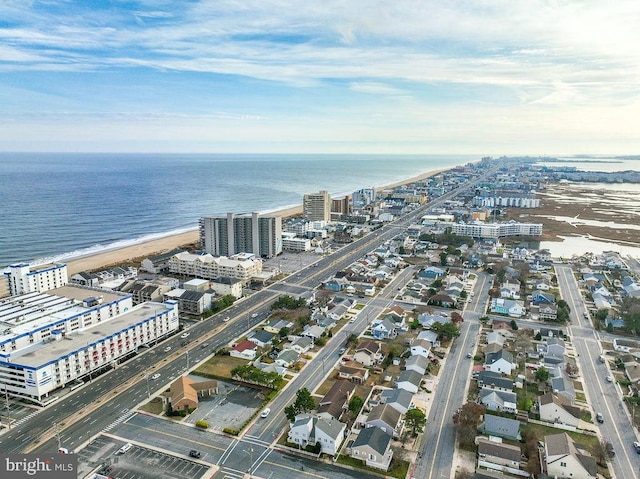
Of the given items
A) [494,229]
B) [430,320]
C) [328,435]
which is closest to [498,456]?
[328,435]

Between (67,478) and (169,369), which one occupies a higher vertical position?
(67,478)

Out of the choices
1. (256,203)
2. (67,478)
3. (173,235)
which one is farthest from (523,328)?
(256,203)

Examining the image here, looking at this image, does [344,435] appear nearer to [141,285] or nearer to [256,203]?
[141,285]

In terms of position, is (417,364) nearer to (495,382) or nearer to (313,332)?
(495,382)

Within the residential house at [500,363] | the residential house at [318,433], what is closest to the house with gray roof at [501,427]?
the residential house at [500,363]

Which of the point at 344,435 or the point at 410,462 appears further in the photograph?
the point at 344,435

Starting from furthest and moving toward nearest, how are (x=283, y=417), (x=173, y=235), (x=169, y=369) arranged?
(x=173, y=235)
(x=169, y=369)
(x=283, y=417)
